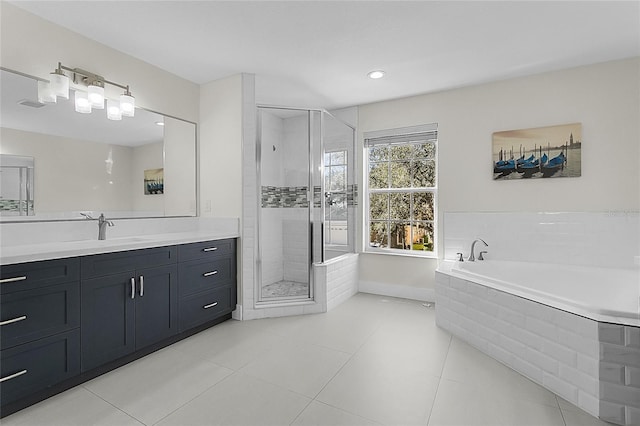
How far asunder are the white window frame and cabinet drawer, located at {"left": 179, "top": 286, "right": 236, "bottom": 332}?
1901 mm

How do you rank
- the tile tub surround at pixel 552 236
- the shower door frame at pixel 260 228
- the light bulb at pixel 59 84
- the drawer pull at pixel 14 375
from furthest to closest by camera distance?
the shower door frame at pixel 260 228 < the tile tub surround at pixel 552 236 < the light bulb at pixel 59 84 < the drawer pull at pixel 14 375

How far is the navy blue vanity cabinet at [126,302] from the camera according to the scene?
1.93m

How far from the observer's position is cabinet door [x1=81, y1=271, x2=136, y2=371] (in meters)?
1.91

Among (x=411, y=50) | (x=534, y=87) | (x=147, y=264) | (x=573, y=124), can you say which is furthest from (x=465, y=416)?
(x=534, y=87)

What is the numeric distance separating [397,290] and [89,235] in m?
3.29

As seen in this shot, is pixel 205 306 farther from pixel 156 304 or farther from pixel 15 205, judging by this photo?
pixel 15 205

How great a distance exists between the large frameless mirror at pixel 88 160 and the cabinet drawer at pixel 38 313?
732mm

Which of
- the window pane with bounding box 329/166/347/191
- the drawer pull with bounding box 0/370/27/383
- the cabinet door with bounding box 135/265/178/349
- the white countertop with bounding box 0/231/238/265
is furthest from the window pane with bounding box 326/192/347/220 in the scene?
the drawer pull with bounding box 0/370/27/383

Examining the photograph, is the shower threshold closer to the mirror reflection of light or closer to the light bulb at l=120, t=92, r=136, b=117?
the mirror reflection of light

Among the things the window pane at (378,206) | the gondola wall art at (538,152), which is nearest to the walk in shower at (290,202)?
the window pane at (378,206)

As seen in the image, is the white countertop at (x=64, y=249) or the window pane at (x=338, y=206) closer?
the white countertop at (x=64, y=249)

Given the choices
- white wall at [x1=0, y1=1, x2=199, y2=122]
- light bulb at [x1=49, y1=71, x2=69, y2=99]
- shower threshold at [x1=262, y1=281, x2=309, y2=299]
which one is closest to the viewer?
white wall at [x1=0, y1=1, x2=199, y2=122]

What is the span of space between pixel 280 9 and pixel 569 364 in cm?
290

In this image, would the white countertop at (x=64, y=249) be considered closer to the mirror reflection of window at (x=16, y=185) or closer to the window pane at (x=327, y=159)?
the mirror reflection of window at (x=16, y=185)
